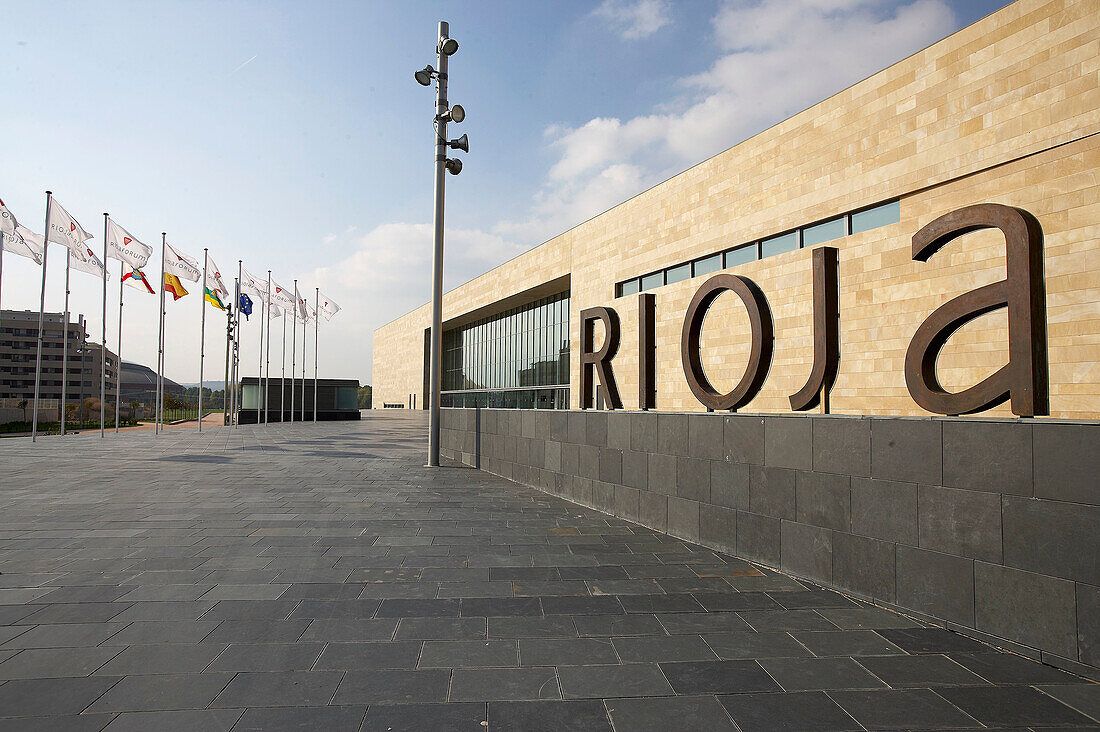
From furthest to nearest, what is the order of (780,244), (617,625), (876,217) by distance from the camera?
(780,244), (876,217), (617,625)

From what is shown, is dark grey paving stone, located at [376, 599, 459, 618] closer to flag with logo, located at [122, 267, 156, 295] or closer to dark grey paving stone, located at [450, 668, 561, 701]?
dark grey paving stone, located at [450, 668, 561, 701]

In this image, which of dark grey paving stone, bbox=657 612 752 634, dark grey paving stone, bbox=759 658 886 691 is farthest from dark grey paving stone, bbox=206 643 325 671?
dark grey paving stone, bbox=759 658 886 691

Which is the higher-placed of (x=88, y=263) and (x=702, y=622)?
(x=88, y=263)

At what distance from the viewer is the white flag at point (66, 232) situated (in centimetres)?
2442

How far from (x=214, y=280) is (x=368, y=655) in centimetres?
3506

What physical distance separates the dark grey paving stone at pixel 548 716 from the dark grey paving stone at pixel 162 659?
1.98 meters

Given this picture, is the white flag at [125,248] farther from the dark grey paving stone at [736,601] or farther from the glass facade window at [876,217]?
the dark grey paving stone at [736,601]

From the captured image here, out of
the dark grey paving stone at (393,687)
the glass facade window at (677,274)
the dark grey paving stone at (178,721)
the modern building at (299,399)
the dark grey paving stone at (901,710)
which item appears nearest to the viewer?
the dark grey paving stone at (178,721)

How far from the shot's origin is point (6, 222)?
78.5ft

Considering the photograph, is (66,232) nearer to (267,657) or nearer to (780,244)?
(780,244)

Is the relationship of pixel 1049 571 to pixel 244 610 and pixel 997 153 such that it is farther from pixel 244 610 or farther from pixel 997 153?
pixel 997 153

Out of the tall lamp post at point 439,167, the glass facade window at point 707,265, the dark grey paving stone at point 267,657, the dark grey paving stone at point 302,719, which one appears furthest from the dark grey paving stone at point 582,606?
the glass facade window at point 707,265

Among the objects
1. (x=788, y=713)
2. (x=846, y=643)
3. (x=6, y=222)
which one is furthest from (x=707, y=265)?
(x=6, y=222)

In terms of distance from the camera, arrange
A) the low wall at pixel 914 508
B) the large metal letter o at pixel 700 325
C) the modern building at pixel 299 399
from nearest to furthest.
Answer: the low wall at pixel 914 508 < the large metal letter o at pixel 700 325 < the modern building at pixel 299 399
